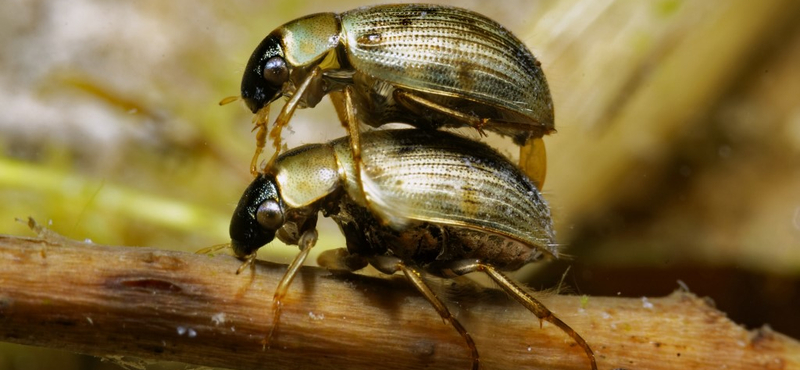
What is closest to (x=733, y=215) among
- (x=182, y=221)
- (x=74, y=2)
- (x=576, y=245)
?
(x=576, y=245)

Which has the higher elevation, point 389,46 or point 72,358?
point 389,46

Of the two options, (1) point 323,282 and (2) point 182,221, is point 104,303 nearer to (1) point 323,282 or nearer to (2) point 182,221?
(1) point 323,282

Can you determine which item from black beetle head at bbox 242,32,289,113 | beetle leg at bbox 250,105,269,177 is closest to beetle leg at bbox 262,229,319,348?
beetle leg at bbox 250,105,269,177

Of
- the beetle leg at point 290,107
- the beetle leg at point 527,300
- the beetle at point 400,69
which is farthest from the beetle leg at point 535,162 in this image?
the beetle leg at point 290,107

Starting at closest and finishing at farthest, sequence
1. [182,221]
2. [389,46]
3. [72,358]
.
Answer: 1. [389,46]
2. [72,358]
3. [182,221]

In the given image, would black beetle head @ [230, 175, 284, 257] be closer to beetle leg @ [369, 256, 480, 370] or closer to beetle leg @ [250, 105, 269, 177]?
beetle leg @ [250, 105, 269, 177]

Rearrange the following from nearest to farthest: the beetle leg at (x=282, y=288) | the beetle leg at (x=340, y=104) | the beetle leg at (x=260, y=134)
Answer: the beetle leg at (x=282, y=288) < the beetle leg at (x=260, y=134) < the beetle leg at (x=340, y=104)

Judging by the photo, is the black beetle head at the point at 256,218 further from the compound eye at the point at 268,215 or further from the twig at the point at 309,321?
the twig at the point at 309,321

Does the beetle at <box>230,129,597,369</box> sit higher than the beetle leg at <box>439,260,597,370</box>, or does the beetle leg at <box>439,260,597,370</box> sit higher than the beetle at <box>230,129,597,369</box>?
the beetle at <box>230,129,597,369</box>
